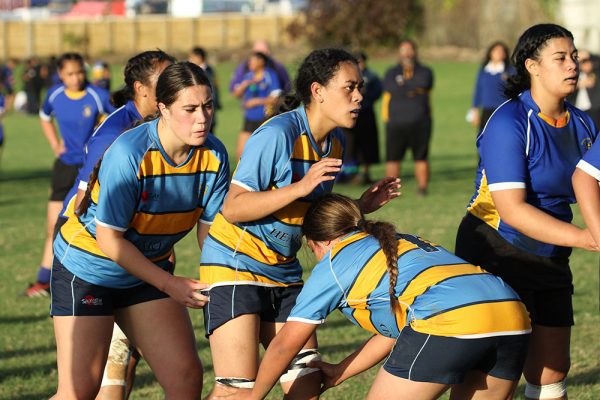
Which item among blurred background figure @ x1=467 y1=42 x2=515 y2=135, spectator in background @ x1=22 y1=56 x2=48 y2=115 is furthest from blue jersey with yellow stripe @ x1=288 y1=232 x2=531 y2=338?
spectator in background @ x1=22 y1=56 x2=48 y2=115

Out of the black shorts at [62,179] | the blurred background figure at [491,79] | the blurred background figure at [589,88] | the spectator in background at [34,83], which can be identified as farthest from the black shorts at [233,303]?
the spectator in background at [34,83]

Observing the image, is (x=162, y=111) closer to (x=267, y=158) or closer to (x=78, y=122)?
(x=267, y=158)

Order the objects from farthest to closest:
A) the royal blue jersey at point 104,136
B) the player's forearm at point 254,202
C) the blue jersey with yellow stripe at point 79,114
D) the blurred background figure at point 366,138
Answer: the blurred background figure at point 366,138
the blue jersey with yellow stripe at point 79,114
the royal blue jersey at point 104,136
the player's forearm at point 254,202

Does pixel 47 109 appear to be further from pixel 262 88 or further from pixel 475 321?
pixel 475 321

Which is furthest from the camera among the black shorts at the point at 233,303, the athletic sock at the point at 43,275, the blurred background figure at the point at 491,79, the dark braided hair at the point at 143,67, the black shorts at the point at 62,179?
the blurred background figure at the point at 491,79

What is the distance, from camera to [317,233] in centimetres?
421

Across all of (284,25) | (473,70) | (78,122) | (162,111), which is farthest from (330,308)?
(284,25)

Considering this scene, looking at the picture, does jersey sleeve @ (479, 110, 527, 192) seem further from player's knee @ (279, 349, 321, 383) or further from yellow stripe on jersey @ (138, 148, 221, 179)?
yellow stripe on jersey @ (138, 148, 221, 179)

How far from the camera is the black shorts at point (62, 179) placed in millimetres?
9164

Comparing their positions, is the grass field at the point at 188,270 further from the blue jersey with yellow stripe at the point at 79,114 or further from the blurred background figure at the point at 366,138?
the blue jersey with yellow stripe at the point at 79,114

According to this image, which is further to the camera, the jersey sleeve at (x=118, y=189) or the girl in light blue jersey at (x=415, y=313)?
the jersey sleeve at (x=118, y=189)

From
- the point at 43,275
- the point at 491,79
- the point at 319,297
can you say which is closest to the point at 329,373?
the point at 319,297

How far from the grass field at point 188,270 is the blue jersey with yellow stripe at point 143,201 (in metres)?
0.87

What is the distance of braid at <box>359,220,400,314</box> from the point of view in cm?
391
